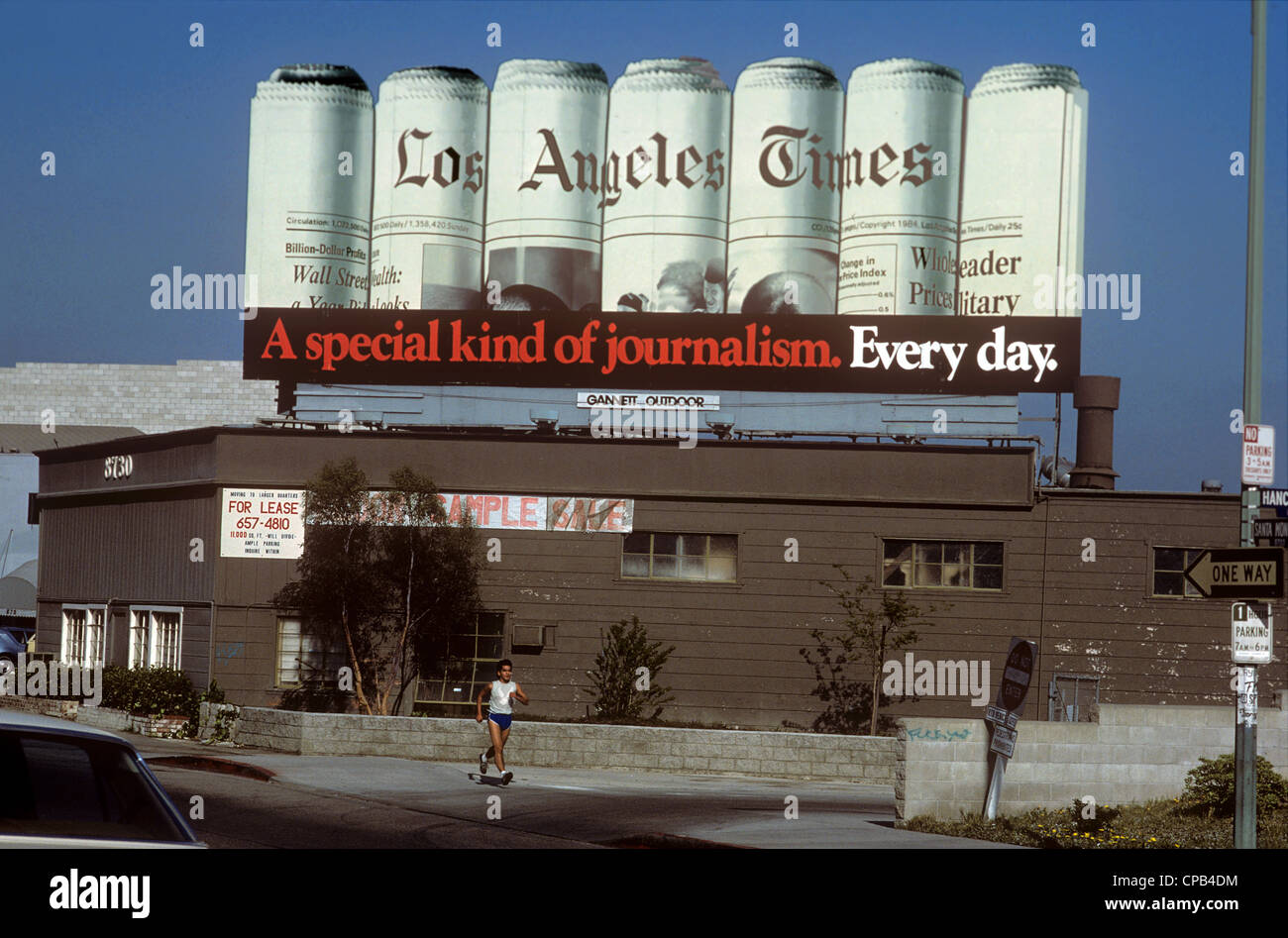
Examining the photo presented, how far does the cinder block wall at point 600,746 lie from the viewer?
2509 centimetres

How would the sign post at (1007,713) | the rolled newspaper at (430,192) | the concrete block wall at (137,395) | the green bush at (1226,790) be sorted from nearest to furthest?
the sign post at (1007,713), the green bush at (1226,790), the rolled newspaper at (430,192), the concrete block wall at (137,395)

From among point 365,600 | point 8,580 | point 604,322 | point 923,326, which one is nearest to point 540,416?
point 604,322

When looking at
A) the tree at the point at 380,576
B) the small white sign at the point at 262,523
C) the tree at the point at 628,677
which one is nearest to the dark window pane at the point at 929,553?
the tree at the point at 628,677

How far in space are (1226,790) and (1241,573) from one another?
5.52 m

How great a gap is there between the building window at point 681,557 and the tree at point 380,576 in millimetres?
3362

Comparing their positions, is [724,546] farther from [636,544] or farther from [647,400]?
[647,400]

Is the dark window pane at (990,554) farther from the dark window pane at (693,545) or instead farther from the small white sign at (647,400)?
the small white sign at (647,400)

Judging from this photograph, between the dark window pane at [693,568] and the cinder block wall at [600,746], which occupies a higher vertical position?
the dark window pane at [693,568]

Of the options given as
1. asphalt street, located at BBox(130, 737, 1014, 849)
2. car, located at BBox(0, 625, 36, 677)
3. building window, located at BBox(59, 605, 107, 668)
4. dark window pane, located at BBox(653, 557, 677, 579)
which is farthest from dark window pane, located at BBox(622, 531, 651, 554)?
car, located at BBox(0, 625, 36, 677)

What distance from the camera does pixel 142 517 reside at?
33.2 m

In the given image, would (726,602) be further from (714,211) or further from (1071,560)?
(714,211)

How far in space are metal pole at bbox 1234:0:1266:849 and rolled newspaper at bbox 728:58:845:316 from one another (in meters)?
20.2

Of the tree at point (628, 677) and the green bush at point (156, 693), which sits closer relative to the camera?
the tree at point (628, 677)
